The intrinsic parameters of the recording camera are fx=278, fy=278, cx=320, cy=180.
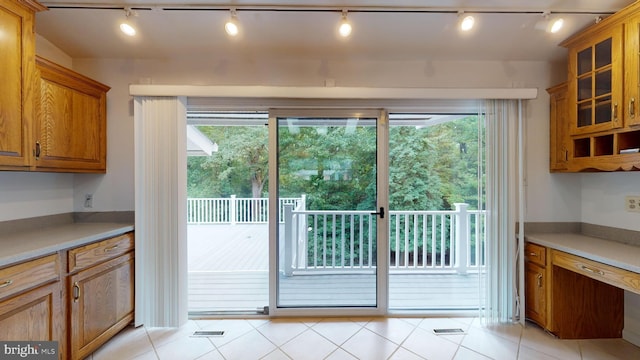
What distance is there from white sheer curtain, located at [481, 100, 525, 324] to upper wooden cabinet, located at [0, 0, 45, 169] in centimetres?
343

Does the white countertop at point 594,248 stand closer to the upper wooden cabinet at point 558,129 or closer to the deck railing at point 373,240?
the deck railing at point 373,240

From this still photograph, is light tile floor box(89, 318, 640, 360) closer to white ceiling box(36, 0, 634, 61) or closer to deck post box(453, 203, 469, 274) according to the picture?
deck post box(453, 203, 469, 274)

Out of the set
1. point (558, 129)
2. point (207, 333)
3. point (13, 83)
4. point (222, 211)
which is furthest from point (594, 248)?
point (222, 211)

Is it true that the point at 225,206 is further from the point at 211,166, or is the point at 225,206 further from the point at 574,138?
the point at 574,138

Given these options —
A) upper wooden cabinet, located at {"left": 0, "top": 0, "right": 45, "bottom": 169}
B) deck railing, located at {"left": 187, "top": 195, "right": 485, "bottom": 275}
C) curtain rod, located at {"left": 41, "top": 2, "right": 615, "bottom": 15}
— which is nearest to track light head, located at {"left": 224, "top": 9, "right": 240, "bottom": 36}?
curtain rod, located at {"left": 41, "top": 2, "right": 615, "bottom": 15}

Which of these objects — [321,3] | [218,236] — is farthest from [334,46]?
[218,236]

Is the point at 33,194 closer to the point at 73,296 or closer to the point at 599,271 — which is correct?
the point at 73,296

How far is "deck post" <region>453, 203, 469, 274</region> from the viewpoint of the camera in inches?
148

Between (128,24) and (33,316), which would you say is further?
(128,24)

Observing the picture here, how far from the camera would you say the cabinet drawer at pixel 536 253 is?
2289mm

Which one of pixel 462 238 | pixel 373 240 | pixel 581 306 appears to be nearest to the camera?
pixel 581 306

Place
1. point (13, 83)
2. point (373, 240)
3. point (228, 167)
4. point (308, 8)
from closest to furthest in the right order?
point (13, 83) → point (308, 8) → point (373, 240) → point (228, 167)

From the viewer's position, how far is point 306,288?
2898 millimetres

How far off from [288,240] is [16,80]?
7.67ft
